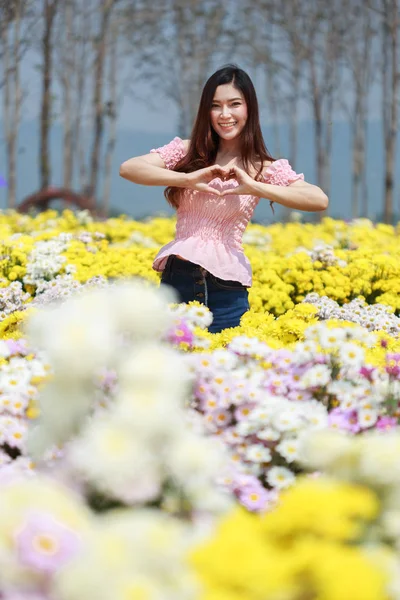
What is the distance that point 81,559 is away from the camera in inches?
45.5

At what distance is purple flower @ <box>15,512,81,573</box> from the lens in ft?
3.91

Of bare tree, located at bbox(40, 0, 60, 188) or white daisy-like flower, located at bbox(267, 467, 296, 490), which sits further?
bare tree, located at bbox(40, 0, 60, 188)

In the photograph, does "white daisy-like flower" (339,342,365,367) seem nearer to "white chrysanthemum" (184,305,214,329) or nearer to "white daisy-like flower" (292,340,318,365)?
"white daisy-like flower" (292,340,318,365)

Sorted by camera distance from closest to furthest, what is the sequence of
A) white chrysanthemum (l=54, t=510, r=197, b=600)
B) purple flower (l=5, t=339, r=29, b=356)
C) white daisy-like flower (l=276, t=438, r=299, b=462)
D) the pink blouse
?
1. white chrysanthemum (l=54, t=510, r=197, b=600)
2. white daisy-like flower (l=276, t=438, r=299, b=462)
3. purple flower (l=5, t=339, r=29, b=356)
4. the pink blouse

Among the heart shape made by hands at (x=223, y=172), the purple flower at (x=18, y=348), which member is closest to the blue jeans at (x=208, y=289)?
the heart shape made by hands at (x=223, y=172)

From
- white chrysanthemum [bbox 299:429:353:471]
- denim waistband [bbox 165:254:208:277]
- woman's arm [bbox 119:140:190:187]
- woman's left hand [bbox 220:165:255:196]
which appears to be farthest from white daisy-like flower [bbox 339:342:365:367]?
denim waistband [bbox 165:254:208:277]

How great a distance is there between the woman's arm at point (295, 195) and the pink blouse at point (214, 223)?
20 cm

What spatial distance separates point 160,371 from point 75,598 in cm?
50

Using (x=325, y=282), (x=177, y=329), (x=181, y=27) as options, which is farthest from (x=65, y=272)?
(x=181, y=27)

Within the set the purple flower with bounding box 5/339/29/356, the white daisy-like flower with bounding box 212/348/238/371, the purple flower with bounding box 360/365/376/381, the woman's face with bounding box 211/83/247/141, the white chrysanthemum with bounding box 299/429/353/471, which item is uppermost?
the woman's face with bounding box 211/83/247/141

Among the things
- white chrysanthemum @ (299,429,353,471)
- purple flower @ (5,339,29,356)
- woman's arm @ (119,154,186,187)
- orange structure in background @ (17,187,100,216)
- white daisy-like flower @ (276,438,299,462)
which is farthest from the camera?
orange structure in background @ (17,187,100,216)

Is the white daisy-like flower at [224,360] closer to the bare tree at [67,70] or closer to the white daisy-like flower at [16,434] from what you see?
the white daisy-like flower at [16,434]

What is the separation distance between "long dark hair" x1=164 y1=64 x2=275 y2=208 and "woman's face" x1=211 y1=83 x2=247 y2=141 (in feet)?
0.09

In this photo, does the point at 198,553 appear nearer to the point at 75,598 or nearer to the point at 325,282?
the point at 75,598
